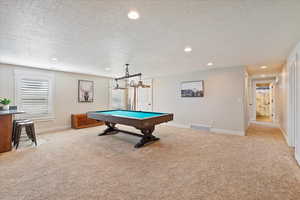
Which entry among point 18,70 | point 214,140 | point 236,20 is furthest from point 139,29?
point 18,70

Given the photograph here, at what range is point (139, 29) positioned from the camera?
2131 mm

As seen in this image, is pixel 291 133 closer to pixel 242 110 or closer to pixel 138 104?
pixel 242 110

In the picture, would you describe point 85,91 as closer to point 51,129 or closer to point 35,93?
point 35,93

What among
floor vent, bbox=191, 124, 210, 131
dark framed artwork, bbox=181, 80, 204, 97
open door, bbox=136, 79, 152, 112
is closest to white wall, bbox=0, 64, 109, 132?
open door, bbox=136, 79, 152, 112

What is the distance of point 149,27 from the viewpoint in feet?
6.81

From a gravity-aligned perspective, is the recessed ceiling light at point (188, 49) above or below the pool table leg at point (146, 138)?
above

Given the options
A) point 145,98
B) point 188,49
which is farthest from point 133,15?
point 145,98

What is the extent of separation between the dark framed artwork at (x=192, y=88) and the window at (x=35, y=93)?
5163mm

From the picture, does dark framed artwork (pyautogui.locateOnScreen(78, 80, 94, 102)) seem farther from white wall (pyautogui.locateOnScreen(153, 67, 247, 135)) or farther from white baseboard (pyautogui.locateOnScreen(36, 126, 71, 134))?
white wall (pyautogui.locateOnScreen(153, 67, 247, 135))

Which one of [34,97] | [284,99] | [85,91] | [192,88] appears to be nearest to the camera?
[284,99]

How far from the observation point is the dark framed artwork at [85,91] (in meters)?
5.86

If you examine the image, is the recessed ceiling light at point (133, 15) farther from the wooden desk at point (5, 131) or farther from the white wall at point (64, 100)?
the white wall at point (64, 100)

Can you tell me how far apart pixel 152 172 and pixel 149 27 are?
230 cm

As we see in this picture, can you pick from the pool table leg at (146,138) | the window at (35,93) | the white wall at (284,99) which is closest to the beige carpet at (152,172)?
the pool table leg at (146,138)
